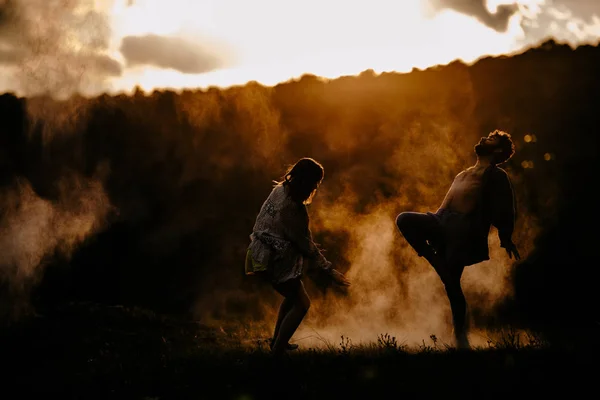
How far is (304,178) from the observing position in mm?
5699

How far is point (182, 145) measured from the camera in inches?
856

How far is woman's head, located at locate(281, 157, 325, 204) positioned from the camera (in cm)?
570

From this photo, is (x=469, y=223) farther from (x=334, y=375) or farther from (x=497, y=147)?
(x=334, y=375)

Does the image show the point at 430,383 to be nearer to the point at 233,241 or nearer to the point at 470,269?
the point at 470,269

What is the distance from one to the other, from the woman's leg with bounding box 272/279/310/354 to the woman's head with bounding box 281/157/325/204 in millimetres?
807

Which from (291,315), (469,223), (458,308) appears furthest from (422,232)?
(291,315)

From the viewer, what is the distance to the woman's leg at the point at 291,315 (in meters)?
5.53

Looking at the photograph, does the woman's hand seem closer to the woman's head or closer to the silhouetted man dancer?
the woman's head

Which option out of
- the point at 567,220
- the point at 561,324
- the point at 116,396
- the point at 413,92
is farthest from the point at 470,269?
the point at 413,92

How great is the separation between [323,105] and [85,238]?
324 inches

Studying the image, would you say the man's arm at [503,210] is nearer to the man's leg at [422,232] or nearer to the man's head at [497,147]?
the man's head at [497,147]

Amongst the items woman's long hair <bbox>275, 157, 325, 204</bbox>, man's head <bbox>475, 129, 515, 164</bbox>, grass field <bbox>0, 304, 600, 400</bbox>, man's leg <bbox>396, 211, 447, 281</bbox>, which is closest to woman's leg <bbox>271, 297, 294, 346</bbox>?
grass field <bbox>0, 304, 600, 400</bbox>

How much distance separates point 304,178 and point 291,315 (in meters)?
1.24

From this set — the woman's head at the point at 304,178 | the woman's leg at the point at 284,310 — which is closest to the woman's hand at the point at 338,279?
the woman's leg at the point at 284,310
